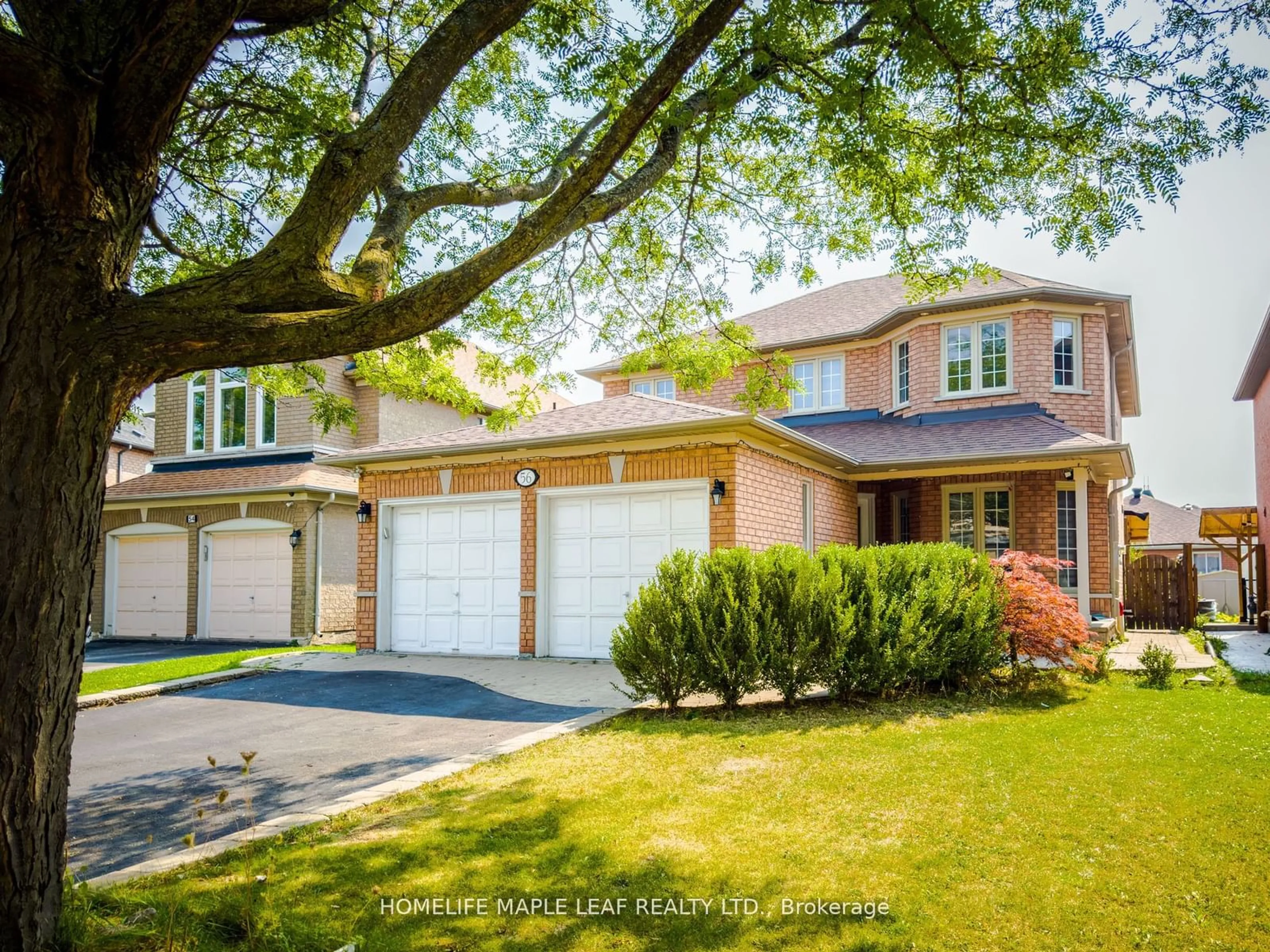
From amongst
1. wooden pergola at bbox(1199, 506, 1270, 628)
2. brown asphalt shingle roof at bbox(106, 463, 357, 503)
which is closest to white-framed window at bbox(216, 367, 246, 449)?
brown asphalt shingle roof at bbox(106, 463, 357, 503)

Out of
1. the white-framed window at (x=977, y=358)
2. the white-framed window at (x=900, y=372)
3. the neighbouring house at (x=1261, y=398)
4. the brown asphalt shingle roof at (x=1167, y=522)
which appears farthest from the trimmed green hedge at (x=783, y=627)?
the brown asphalt shingle roof at (x=1167, y=522)

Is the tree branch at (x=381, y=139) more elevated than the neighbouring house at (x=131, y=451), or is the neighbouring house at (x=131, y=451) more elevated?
the neighbouring house at (x=131, y=451)

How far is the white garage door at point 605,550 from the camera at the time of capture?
1202cm

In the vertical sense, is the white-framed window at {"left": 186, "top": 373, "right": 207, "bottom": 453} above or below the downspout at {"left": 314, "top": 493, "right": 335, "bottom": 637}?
above

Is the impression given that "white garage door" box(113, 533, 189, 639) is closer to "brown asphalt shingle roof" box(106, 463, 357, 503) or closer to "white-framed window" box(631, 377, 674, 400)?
"brown asphalt shingle roof" box(106, 463, 357, 503)

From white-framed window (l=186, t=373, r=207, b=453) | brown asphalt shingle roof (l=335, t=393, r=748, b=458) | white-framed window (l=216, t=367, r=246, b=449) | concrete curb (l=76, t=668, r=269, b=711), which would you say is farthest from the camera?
white-framed window (l=186, t=373, r=207, b=453)

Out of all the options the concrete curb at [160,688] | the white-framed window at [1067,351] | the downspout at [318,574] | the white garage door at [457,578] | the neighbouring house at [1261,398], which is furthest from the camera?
the neighbouring house at [1261,398]

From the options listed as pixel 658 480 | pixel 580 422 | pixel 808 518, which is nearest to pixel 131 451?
pixel 580 422

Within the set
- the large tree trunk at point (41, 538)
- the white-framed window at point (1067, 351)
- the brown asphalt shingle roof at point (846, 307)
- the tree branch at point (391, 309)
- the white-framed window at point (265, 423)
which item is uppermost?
the brown asphalt shingle roof at point (846, 307)

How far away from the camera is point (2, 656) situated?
9.75 ft

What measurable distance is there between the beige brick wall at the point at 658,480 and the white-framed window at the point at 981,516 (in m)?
1.98

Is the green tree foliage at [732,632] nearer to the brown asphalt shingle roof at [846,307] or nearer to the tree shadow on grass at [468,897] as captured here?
the tree shadow on grass at [468,897]

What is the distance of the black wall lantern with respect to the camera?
11.4 meters

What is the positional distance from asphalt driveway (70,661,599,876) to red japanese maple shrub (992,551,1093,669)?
496cm
